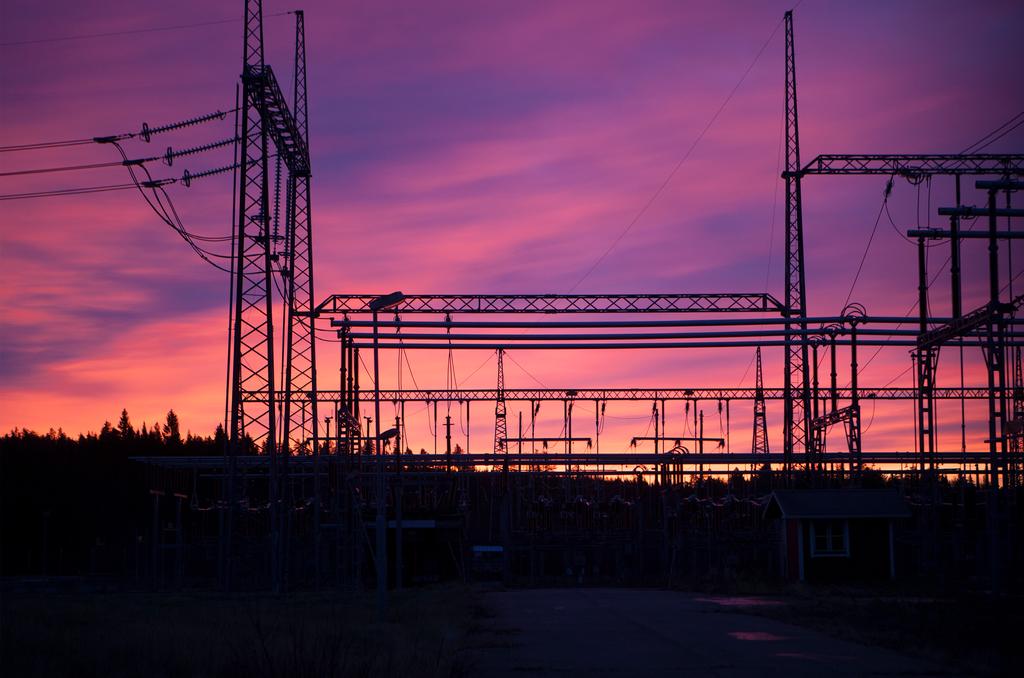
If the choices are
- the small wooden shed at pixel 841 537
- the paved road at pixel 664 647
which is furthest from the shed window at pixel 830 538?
the paved road at pixel 664 647

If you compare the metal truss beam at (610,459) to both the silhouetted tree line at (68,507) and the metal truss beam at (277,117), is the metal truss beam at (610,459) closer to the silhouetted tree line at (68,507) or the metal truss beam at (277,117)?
the metal truss beam at (277,117)

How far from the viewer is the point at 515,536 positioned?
54750 millimetres

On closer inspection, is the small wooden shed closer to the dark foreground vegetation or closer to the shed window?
the shed window

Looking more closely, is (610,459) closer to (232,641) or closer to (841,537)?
(841,537)

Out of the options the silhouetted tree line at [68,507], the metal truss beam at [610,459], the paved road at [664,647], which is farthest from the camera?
the silhouetted tree line at [68,507]

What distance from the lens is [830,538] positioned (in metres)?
40.0

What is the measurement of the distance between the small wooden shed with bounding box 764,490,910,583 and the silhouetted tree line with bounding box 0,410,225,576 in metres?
52.0

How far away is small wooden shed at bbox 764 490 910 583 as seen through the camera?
1559 inches

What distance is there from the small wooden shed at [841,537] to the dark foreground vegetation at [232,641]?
54.9 feet

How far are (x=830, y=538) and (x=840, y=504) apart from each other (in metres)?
1.25

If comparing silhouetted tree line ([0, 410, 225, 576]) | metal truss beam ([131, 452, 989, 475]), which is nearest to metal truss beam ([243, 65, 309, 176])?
metal truss beam ([131, 452, 989, 475])

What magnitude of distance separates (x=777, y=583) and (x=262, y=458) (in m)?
24.0

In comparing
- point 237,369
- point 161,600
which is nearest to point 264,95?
point 237,369

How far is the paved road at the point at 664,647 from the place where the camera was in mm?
14992
